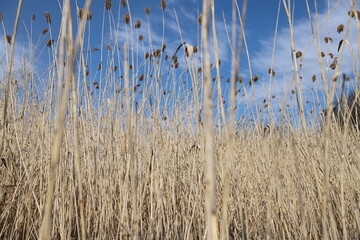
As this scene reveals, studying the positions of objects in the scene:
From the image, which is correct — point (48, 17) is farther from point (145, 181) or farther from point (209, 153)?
point (209, 153)

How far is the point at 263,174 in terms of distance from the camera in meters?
2.25

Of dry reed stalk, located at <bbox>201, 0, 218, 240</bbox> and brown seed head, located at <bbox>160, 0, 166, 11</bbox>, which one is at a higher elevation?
brown seed head, located at <bbox>160, 0, 166, 11</bbox>

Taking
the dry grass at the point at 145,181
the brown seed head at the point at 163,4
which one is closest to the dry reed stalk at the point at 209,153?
the dry grass at the point at 145,181

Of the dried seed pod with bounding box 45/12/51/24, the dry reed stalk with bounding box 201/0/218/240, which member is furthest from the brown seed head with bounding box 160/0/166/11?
the dry reed stalk with bounding box 201/0/218/240

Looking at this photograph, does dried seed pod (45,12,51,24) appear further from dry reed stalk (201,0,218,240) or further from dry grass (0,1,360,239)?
dry reed stalk (201,0,218,240)

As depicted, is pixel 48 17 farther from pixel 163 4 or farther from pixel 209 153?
pixel 209 153

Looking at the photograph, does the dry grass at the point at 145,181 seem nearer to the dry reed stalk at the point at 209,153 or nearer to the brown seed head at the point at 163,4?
the brown seed head at the point at 163,4

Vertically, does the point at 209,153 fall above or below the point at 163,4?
below

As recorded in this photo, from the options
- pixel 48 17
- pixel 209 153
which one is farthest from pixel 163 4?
pixel 209 153

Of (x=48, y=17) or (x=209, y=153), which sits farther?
(x=48, y=17)

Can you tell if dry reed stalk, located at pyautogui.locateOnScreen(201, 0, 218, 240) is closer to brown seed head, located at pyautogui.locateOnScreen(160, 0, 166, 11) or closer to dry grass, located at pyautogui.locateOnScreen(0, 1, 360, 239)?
dry grass, located at pyautogui.locateOnScreen(0, 1, 360, 239)

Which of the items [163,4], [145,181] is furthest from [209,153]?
[163,4]

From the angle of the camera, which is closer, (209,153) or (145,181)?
(209,153)

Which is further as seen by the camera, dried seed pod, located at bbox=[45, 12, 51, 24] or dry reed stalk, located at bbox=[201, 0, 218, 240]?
dried seed pod, located at bbox=[45, 12, 51, 24]
